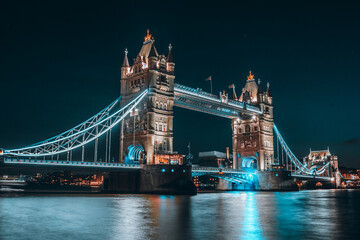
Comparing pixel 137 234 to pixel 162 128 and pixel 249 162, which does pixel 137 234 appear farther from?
pixel 249 162

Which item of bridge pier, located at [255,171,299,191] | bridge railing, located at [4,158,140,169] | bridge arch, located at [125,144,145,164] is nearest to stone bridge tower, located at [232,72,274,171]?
bridge pier, located at [255,171,299,191]

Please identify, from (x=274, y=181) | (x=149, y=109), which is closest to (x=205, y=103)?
(x=149, y=109)

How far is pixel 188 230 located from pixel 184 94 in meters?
55.3

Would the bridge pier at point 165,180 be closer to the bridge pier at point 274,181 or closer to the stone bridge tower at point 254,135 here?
the bridge pier at point 274,181

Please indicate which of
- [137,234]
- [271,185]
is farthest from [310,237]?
[271,185]

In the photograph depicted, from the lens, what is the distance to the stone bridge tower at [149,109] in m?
64.7

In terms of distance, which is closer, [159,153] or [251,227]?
[251,227]

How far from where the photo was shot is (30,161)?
48.2 metres

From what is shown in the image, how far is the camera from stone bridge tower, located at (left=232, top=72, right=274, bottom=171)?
3799 inches

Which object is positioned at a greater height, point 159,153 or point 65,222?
point 159,153

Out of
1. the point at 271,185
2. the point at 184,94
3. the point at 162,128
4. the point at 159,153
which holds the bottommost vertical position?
the point at 271,185

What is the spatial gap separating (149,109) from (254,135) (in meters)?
41.5

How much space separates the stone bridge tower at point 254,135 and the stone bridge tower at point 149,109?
35523mm

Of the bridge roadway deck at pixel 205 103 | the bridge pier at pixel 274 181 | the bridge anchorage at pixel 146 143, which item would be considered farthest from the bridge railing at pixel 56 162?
the bridge pier at pixel 274 181
